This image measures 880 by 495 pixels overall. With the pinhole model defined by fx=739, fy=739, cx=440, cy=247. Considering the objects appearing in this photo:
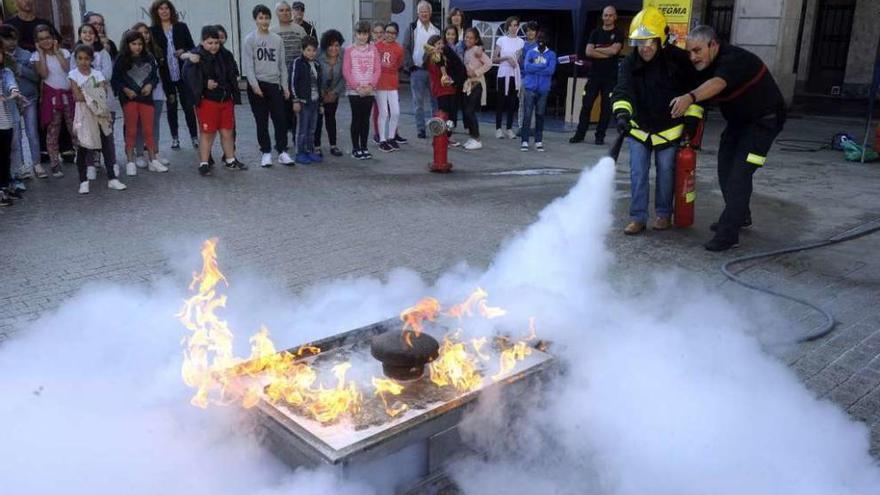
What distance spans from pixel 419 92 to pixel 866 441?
9.56 meters

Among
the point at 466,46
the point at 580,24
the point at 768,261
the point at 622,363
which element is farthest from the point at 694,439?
the point at 580,24

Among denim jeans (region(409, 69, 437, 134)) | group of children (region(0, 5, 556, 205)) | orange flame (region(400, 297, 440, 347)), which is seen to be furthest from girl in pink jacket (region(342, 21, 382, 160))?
orange flame (region(400, 297, 440, 347))

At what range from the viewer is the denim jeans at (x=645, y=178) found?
664 centimetres

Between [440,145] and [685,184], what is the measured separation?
3.52 m

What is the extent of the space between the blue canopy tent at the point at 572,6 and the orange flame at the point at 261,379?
10923mm

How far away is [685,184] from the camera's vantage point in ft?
22.0

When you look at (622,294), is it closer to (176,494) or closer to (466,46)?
(176,494)

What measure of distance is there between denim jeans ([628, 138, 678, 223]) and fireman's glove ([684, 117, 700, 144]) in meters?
0.16

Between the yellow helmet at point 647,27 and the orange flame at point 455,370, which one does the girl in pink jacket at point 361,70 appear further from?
the orange flame at point 455,370

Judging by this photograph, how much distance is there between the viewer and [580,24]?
43.1 feet

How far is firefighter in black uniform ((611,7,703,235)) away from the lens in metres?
6.23

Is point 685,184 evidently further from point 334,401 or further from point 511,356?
point 334,401

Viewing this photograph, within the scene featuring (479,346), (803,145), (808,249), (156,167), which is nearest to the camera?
(479,346)

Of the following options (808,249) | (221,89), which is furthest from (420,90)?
(808,249)
